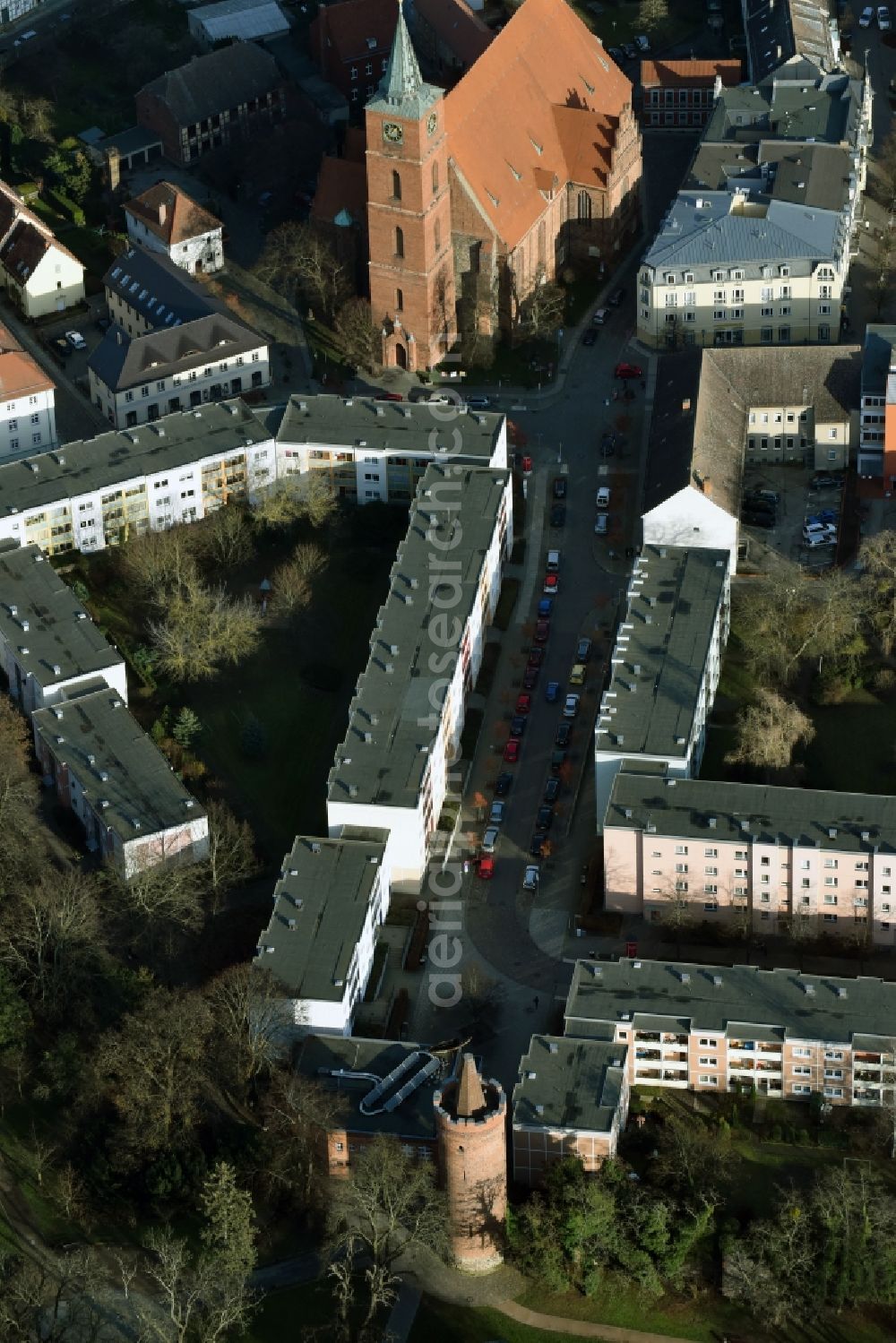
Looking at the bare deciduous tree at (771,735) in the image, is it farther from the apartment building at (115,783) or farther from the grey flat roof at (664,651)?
the apartment building at (115,783)

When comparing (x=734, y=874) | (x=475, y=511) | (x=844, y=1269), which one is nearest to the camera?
(x=844, y=1269)

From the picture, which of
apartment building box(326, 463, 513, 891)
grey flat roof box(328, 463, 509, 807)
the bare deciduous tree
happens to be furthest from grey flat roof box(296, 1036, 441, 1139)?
the bare deciduous tree

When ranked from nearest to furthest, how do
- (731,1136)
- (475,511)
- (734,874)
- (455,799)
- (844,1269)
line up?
(844,1269) < (731,1136) < (734,874) < (455,799) < (475,511)

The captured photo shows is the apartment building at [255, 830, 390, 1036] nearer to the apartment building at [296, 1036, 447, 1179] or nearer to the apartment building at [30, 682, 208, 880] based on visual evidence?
the apartment building at [296, 1036, 447, 1179]

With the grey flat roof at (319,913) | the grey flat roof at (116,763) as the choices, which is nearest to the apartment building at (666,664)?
the grey flat roof at (319,913)

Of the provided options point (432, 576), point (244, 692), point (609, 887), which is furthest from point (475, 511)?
point (609, 887)

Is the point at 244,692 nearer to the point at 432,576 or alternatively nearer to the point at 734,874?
the point at 432,576
